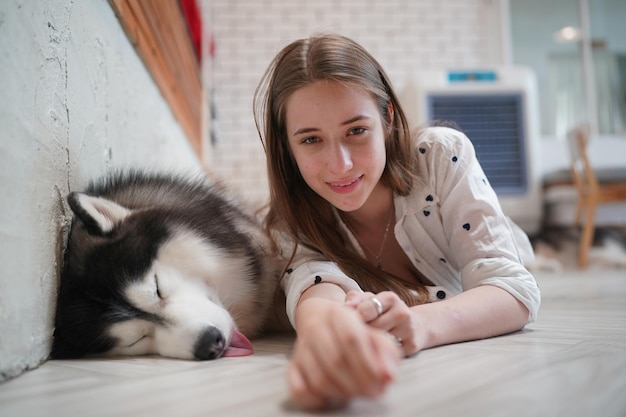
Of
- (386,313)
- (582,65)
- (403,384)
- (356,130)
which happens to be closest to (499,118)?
(582,65)

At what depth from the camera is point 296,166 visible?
1561 millimetres

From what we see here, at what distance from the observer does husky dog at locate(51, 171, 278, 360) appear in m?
1.11

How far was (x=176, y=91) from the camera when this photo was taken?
3.04m

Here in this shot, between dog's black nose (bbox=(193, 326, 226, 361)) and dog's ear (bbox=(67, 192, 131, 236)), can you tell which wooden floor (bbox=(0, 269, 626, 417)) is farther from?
dog's ear (bbox=(67, 192, 131, 236))

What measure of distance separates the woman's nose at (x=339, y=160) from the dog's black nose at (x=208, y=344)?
0.50 metres

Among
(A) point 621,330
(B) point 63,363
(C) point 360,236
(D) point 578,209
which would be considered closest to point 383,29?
(D) point 578,209

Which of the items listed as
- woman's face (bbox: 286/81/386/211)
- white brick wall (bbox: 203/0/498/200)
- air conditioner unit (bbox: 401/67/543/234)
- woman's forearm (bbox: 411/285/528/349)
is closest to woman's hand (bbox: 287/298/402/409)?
woman's forearm (bbox: 411/285/528/349)

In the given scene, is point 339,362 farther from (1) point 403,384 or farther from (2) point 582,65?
(2) point 582,65

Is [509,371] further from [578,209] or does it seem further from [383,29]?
[383,29]

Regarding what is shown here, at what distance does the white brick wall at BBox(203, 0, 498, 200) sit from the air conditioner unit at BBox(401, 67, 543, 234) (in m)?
0.97

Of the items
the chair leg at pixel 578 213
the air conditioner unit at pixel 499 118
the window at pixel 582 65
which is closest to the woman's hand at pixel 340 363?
the air conditioner unit at pixel 499 118

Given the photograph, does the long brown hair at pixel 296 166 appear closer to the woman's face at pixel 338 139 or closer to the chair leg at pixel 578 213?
the woman's face at pixel 338 139

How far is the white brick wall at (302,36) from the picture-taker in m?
5.57

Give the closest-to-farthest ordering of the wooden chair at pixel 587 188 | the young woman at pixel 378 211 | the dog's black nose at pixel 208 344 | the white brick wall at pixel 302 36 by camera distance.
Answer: the dog's black nose at pixel 208 344 < the young woman at pixel 378 211 < the wooden chair at pixel 587 188 < the white brick wall at pixel 302 36
